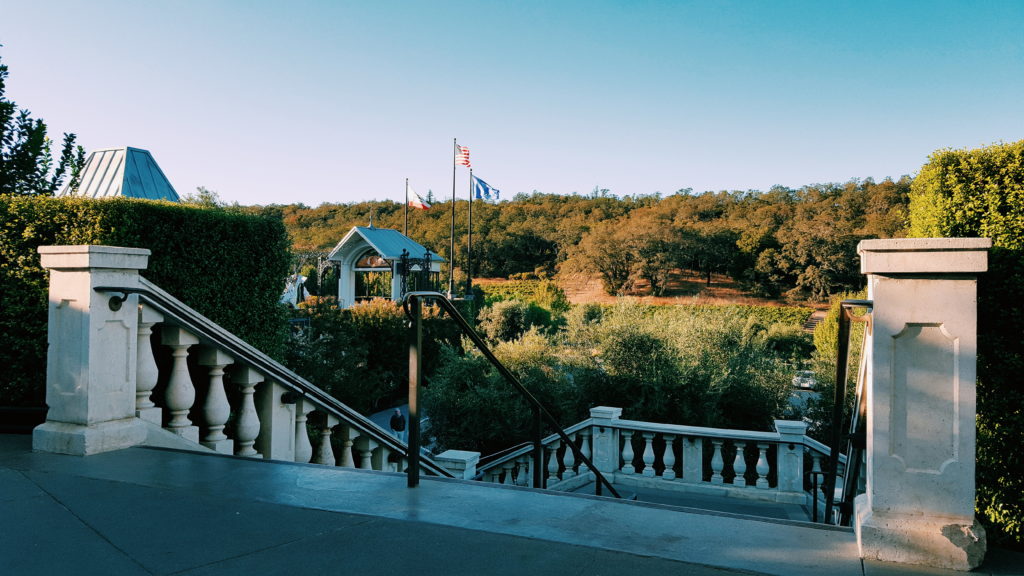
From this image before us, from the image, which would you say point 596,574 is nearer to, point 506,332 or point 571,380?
point 571,380

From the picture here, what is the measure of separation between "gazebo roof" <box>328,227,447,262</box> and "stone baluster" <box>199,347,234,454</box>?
2898cm

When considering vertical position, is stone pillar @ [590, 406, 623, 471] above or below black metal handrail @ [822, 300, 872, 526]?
below

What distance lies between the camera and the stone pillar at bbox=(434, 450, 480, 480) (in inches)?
245

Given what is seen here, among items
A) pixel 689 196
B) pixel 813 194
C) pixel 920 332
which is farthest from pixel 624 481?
pixel 689 196

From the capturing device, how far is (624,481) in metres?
8.08

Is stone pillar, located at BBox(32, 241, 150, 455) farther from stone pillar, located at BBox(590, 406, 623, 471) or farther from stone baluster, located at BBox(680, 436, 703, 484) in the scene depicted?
stone baluster, located at BBox(680, 436, 703, 484)

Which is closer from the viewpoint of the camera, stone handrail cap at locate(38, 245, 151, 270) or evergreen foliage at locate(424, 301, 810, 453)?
stone handrail cap at locate(38, 245, 151, 270)

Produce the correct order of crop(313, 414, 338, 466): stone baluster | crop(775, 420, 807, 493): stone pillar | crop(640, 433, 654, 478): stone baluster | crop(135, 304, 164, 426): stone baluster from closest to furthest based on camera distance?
crop(135, 304, 164, 426): stone baluster < crop(313, 414, 338, 466): stone baluster < crop(775, 420, 807, 493): stone pillar < crop(640, 433, 654, 478): stone baluster

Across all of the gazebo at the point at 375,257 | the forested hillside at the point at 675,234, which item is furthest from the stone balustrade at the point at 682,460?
the forested hillside at the point at 675,234

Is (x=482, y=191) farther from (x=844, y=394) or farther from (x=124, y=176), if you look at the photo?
(x=844, y=394)

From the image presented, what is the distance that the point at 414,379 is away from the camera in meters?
3.23

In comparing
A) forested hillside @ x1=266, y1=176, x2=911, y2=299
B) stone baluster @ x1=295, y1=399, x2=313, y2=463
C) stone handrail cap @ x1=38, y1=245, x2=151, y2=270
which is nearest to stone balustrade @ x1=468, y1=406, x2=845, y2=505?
stone baluster @ x1=295, y1=399, x2=313, y2=463

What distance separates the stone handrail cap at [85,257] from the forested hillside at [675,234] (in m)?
38.5

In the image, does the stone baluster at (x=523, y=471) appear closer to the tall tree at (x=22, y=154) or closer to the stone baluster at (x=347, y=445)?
the stone baluster at (x=347, y=445)
